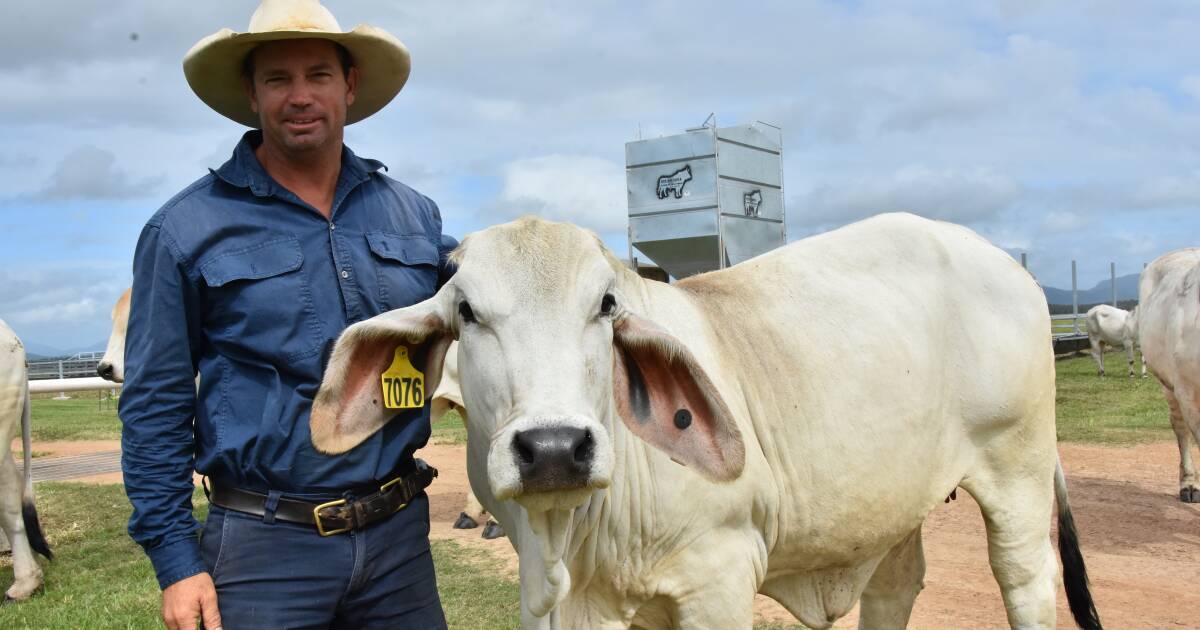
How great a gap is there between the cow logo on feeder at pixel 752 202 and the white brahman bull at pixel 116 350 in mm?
11432

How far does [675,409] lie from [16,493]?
6.38 m

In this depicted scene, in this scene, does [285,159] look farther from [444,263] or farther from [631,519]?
[631,519]

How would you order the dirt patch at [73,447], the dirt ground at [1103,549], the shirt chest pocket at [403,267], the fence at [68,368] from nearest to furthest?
the shirt chest pocket at [403,267] < the dirt ground at [1103,549] < the dirt patch at [73,447] < the fence at [68,368]

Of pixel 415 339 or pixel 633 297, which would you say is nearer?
pixel 415 339

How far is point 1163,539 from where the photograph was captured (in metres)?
7.45

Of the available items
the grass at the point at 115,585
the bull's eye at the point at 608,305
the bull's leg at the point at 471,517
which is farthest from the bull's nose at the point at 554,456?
the bull's leg at the point at 471,517

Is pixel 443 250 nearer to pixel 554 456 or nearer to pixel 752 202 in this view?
pixel 554 456

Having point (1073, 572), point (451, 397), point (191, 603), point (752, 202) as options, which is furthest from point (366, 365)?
point (752, 202)

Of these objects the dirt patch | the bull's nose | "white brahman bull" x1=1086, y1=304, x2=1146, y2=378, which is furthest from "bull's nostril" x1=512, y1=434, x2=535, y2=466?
"white brahman bull" x1=1086, y1=304, x2=1146, y2=378

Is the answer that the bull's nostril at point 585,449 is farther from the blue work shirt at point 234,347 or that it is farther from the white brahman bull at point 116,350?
the white brahman bull at point 116,350

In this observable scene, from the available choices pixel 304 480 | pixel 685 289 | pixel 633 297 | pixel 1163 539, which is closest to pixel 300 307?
pixel 304 480

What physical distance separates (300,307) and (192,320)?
0.30 metres

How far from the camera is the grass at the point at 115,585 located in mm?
6047

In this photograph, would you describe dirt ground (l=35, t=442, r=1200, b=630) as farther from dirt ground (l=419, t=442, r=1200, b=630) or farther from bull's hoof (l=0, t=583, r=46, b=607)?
bull's hoof (l=0, t=583, r=46, b=607)
